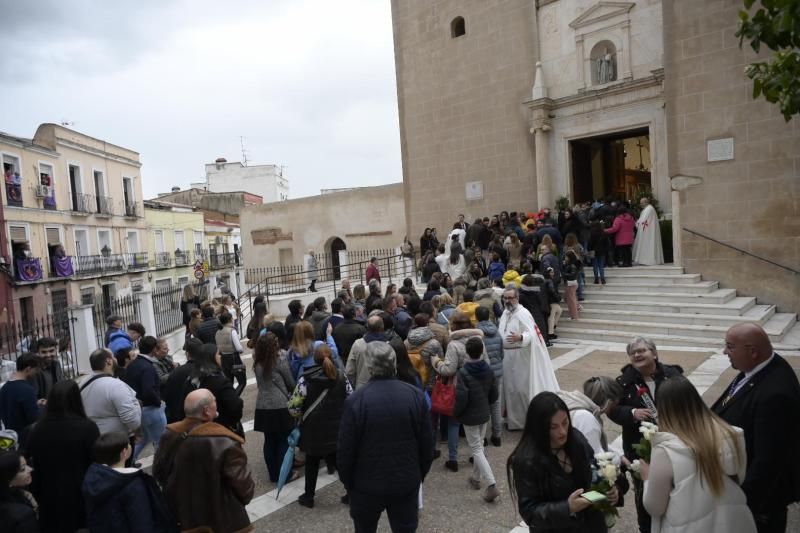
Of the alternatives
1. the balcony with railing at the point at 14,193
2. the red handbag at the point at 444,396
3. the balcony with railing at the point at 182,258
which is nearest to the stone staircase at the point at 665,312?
the red handbag at the point at 444,396

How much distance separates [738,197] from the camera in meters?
10.8

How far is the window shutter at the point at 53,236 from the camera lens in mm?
23828

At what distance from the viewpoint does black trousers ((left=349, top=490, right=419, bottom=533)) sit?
3082 mm

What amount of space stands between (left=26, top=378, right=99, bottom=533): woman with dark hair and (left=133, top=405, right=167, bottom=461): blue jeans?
1890mm

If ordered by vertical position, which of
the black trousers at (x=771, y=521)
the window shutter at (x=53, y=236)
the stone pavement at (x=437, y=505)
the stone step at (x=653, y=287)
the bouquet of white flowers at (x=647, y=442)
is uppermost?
the window shutter at (x=53, y=236)

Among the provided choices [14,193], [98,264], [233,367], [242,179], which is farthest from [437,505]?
[242,179]

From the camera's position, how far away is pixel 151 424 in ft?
17.0

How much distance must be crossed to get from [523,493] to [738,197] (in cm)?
1084

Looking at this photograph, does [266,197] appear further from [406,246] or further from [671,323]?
[671,323]

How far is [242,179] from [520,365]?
4686cm

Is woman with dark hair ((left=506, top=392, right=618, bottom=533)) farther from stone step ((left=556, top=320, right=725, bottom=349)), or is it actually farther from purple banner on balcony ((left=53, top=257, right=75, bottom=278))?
purple banner on balcony ((left=53, top=257, right=75, bottom=278))

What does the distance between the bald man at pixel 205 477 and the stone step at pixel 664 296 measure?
959cm

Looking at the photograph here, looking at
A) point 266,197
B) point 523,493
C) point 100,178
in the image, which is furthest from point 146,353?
point 266,197

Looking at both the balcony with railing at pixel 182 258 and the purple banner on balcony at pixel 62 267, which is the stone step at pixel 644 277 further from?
the balcony with railing at pixel 182 258
